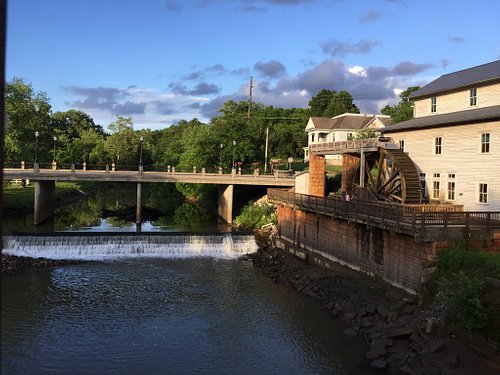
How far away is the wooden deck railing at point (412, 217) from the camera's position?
17.8 meters

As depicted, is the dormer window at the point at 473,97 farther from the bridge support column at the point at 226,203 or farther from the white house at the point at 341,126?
the white house at the point at 341,126

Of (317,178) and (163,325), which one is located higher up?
(317,178)

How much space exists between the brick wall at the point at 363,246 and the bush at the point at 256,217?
5.66 metres

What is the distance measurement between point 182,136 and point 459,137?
6788 cm

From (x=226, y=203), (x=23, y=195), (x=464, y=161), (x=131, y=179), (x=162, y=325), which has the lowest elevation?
(x=162, y=325)

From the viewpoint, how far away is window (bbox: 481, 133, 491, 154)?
2270cm

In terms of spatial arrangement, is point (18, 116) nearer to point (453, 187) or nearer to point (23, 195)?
point (23, 195)

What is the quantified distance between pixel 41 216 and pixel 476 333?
3633 cm

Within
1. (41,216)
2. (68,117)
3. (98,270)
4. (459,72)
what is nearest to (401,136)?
(459,72)

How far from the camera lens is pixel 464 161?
2409 centimetres

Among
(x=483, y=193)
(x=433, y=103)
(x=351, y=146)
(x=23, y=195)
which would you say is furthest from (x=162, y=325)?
(x=23, y=195)

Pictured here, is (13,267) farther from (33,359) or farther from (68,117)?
(68,117)

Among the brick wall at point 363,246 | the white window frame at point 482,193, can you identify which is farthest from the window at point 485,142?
the brick wall at point 363,246

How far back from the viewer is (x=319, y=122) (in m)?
69.8
